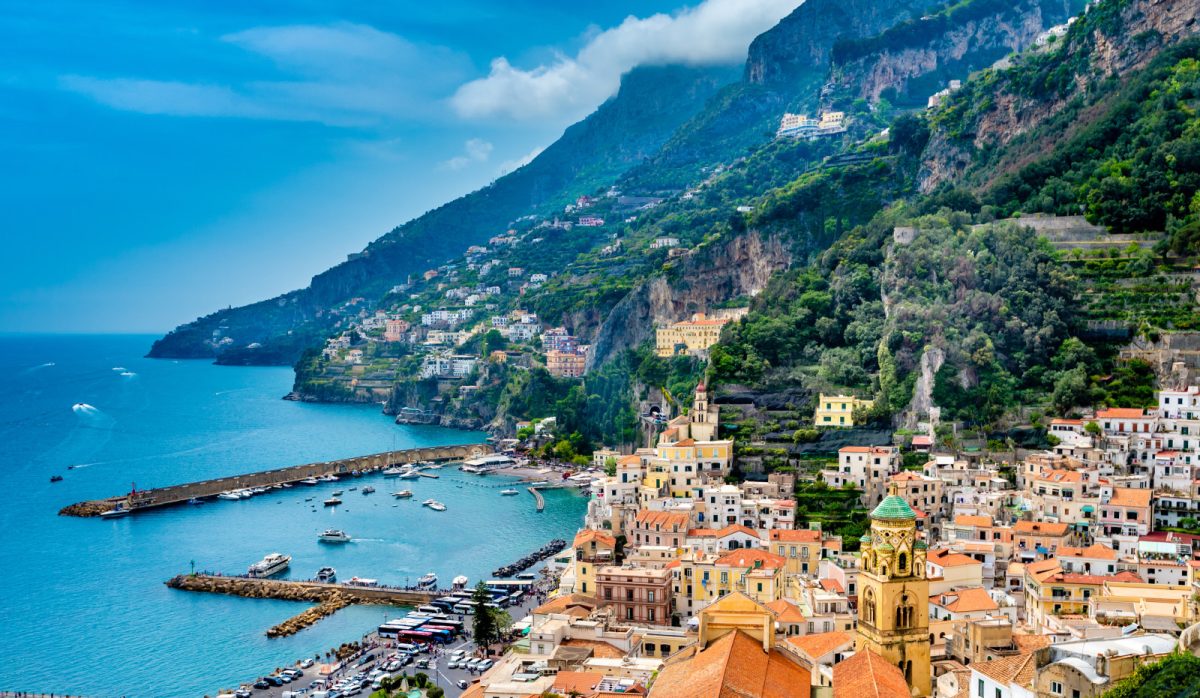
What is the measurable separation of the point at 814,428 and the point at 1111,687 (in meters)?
31.1

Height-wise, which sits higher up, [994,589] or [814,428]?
[814,428]

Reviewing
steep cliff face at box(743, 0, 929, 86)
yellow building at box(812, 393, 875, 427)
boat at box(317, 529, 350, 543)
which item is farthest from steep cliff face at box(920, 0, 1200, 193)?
steep cliff face at box(743, 0, 929, 86)

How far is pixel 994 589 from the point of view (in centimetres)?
3541

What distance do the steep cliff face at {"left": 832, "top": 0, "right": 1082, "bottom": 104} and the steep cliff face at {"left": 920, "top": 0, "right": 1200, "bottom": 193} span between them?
47.6 metres

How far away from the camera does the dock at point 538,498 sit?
6459cm

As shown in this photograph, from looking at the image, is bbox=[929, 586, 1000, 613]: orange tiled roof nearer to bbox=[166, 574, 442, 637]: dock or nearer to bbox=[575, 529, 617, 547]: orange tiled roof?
bbox=[575, 529, 617, 547]: orange tiled roof

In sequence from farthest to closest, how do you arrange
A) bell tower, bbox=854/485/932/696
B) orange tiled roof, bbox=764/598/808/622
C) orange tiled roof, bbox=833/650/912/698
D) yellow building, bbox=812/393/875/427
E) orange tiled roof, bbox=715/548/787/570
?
yellow building, bbox=812/393/875/427 < orange tiled roof, bbox=715/548/787/570 < orange tiled roof, bbox=764/598/808/622 < bell tower, bbox=854/485/932/696 < orange tiled roof, bbox=833/650/912/698

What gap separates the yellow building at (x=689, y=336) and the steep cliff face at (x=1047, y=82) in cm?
1800

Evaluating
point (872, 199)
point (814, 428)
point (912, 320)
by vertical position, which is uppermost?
point (872, 199)

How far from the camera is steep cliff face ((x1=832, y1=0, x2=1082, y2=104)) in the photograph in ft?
418

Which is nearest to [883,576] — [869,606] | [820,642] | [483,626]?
[869,606]

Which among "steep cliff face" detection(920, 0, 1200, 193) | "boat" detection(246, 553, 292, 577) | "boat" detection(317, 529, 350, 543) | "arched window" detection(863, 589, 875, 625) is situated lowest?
"boat" detection(246, 553, 292, 577)

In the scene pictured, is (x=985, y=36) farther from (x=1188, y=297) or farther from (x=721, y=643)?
(x=721, y=643)

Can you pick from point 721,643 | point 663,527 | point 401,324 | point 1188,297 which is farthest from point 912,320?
point 401,324
